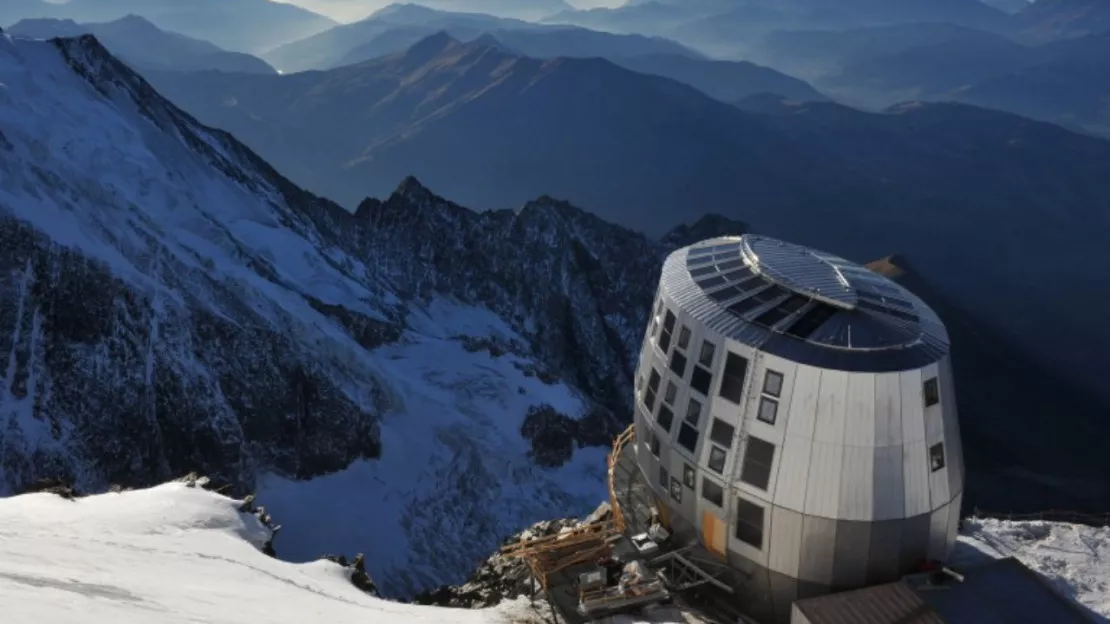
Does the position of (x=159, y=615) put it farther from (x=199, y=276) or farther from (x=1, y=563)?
(x=199, y=276)

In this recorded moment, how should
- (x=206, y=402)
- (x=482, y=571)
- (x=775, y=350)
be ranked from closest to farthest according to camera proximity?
(x=775, y=350)
(x=482, y=571)
(x=206, y=402)

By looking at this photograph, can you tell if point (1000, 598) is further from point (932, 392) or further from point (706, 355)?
point (706, 355)

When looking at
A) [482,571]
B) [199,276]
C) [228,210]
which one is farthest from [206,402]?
[482,571]

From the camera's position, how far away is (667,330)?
26.2 meters

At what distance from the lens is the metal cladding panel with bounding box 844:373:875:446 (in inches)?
845

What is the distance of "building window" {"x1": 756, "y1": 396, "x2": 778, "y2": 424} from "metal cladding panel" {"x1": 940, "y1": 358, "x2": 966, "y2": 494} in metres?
4.85

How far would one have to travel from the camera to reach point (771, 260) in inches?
1053

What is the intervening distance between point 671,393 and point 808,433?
496cm

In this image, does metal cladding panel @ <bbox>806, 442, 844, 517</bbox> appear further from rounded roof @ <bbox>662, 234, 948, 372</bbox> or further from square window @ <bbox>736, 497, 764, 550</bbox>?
rounded roof @ <bbox>662, 234, 948, 372</bbox>

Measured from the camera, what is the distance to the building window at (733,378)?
23.0 meters

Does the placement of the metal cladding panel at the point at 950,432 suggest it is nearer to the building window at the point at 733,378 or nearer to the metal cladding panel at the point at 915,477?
the metal cladding panel at the point at 915,477

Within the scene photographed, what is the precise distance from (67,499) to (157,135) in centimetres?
6463

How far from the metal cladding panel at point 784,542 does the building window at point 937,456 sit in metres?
4.18

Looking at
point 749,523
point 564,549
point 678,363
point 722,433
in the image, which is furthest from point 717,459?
point 564,549
